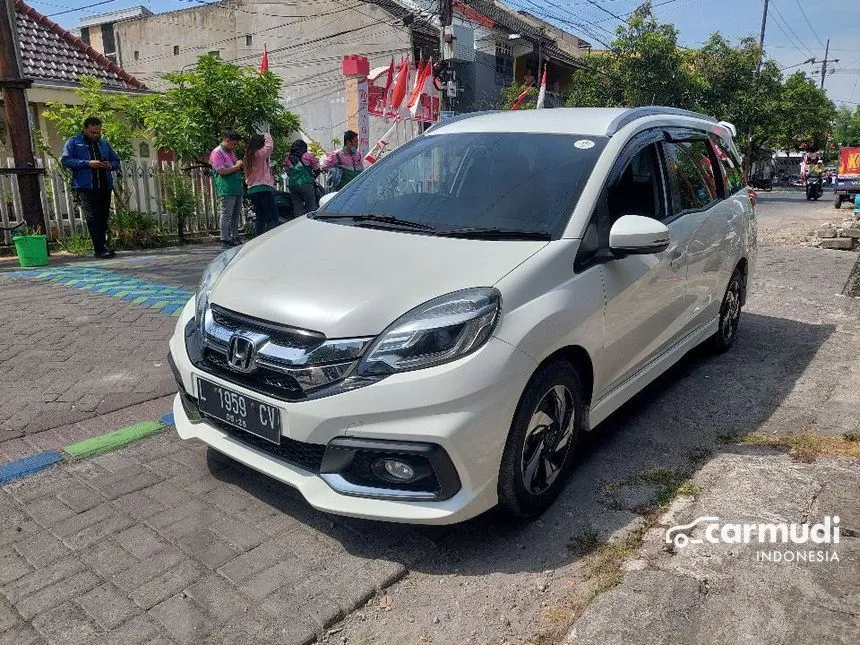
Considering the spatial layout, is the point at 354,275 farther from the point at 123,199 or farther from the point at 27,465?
the point at 123,199

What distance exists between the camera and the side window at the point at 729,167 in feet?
16.5

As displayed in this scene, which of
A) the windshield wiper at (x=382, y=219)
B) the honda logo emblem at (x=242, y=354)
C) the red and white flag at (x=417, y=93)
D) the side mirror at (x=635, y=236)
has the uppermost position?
the red and white flag at (x=417, y=93)

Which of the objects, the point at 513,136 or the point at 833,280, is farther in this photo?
the point at 833,280

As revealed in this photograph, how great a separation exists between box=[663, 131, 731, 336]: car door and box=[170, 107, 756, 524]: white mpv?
7 cm

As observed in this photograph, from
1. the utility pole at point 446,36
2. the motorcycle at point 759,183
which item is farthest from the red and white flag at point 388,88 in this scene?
the motorcycle at point 759,183

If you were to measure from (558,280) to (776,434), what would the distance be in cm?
189

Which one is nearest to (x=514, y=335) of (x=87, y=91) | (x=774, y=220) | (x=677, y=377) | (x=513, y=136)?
(x=513, y=136)

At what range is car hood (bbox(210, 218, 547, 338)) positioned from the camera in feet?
8.27

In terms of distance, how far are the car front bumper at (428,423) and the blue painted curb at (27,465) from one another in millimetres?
1465

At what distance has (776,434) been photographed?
379 centimetres

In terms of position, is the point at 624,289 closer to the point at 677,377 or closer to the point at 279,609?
the point at 677,377

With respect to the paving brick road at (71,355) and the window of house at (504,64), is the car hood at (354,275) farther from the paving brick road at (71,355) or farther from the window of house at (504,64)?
the window of house at (504,64)

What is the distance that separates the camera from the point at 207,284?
3146 millimetres

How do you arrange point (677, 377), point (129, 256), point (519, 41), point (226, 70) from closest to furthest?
point (677, 377), point (129, 256), point (226, 70), point (519, 41)
